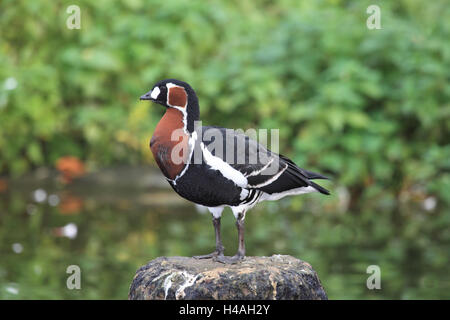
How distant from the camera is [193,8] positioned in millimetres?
11836

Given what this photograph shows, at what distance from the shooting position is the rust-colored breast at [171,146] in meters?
4.63

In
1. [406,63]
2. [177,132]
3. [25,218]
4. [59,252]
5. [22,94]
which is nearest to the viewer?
[177,132]

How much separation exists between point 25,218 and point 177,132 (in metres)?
5.82

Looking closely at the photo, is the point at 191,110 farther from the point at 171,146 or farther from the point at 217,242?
the point at 217,242

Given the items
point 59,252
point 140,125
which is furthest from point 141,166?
point 59,252

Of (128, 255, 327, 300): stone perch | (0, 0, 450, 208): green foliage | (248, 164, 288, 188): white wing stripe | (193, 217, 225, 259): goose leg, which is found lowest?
(128, 255, 327, 300): stone perch

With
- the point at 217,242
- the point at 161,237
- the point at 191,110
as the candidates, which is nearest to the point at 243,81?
the point at 161,237

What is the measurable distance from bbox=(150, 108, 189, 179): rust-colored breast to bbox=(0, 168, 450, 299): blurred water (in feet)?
9.14

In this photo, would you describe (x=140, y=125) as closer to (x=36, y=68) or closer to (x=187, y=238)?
(x=36, y=68)

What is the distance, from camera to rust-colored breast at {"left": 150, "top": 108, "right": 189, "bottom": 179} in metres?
4.63

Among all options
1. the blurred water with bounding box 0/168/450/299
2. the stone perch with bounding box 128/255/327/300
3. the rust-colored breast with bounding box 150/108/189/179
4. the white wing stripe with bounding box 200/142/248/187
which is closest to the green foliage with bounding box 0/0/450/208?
the blurred water with bounding box 0/168/450/299

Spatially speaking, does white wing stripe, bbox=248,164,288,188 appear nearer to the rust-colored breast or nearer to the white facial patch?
the rust-colored breast

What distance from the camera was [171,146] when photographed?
463cm

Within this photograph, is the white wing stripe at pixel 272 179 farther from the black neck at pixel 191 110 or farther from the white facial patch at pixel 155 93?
the white facial patch at pixel 155 93
